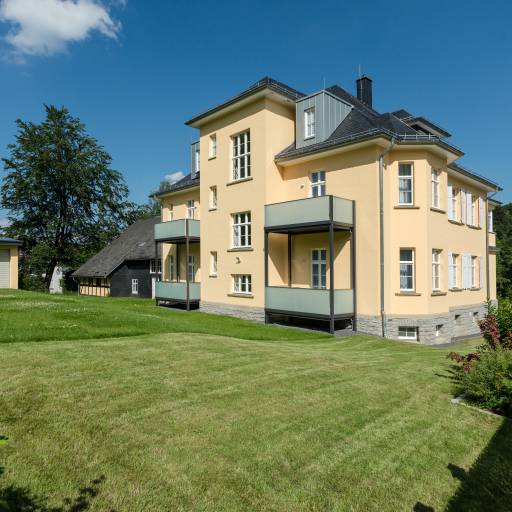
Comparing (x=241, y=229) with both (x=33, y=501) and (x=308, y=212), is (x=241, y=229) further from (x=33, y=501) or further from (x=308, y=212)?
(x=33, y=501)

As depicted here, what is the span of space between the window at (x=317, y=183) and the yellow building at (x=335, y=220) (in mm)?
52

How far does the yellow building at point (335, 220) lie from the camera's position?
16109 mm

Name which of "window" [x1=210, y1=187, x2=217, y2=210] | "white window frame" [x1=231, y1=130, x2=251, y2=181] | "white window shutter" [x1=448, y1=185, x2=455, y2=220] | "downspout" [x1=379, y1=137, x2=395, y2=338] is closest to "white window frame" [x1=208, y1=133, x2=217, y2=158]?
"white window frame" [x1=231, y1=130, x2=251, y2=181]

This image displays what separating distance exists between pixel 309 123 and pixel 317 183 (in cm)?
310

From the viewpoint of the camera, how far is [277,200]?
19172 millimetres

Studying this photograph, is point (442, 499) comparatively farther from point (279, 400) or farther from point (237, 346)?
point (237, 346)

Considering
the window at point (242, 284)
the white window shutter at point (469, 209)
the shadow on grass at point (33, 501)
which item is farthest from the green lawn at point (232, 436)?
the white window shutter at point (469, 209)

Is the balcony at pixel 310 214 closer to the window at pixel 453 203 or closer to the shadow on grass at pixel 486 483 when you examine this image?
the window at pixel 453 203

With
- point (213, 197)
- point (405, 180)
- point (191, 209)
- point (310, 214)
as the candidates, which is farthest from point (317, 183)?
point (191, 209)

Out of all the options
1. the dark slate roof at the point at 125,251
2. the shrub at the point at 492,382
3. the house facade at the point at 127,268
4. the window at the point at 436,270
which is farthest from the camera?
the dark slate roof at the point at 125,251

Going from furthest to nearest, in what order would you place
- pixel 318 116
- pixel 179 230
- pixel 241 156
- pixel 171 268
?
pixel 171 268 → pixel 179 230 → pixel 241 156 → pixel 318 116

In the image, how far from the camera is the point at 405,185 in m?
16.7

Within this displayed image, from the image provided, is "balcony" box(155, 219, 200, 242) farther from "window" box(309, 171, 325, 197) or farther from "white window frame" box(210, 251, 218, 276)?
"window" box(309, 171, 325, 197)

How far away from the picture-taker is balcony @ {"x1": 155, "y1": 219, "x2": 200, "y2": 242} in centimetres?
2317
